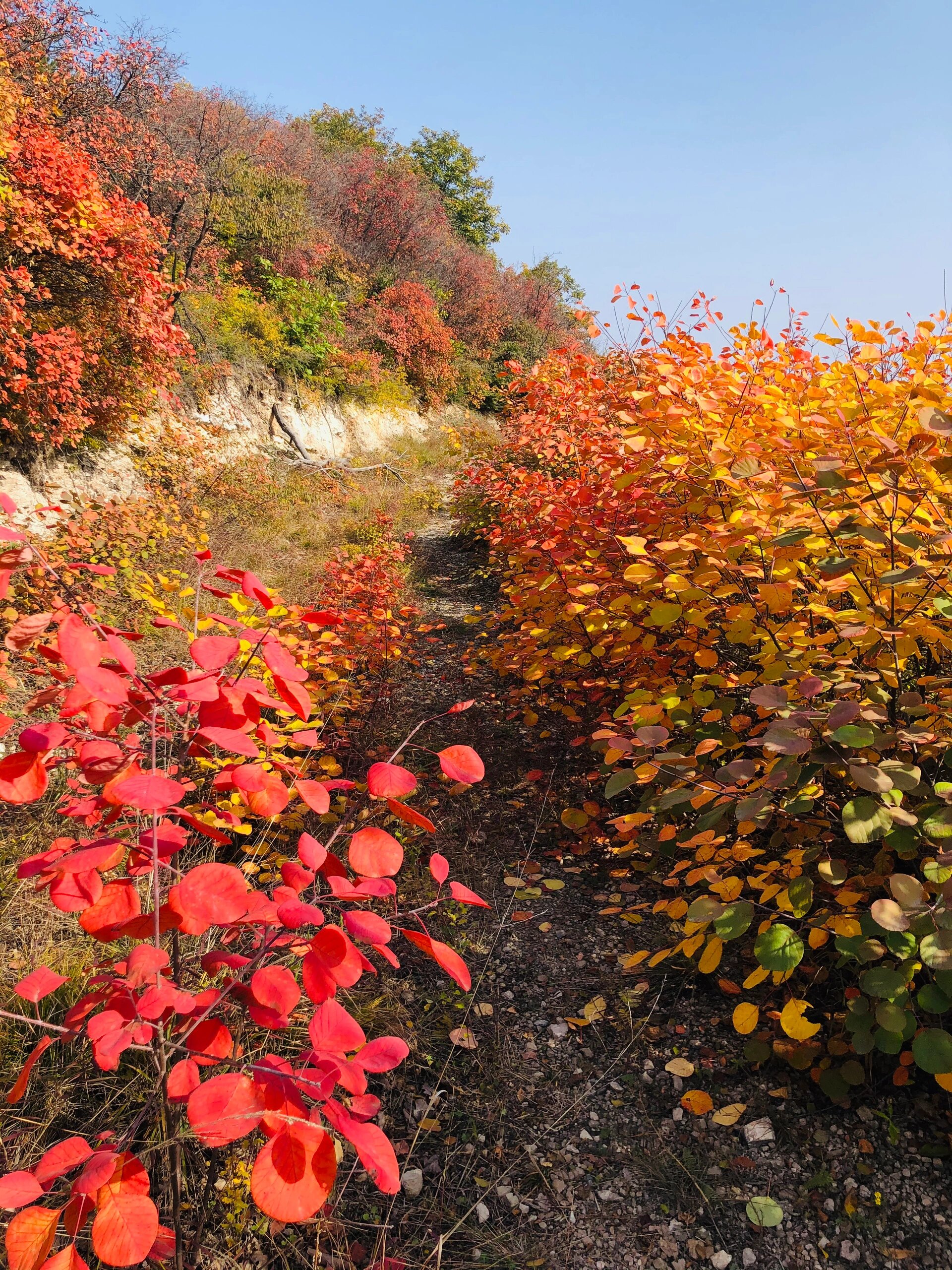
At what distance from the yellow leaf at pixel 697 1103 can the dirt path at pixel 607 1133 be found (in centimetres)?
2

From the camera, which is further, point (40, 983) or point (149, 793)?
point (40, 983)

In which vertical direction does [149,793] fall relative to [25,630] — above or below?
below

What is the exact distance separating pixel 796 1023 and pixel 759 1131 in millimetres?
473

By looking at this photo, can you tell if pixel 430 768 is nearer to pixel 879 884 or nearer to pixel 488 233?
pixel 879 884

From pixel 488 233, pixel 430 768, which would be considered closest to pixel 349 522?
pixel 430 768

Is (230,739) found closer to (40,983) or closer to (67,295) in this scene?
(40,983)

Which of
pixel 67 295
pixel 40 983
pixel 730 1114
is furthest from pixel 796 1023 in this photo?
A: pixel 67 295

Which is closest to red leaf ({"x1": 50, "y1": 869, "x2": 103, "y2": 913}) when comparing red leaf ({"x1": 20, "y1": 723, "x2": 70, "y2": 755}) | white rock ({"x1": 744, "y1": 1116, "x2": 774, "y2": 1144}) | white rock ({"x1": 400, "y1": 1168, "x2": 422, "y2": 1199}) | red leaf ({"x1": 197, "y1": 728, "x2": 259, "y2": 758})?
red leaf ({"x1": 20, "y1": 723, "x2": 70, "y2": 755})

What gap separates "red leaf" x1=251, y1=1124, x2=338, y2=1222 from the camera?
0.78 m

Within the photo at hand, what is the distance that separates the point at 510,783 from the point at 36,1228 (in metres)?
2.72

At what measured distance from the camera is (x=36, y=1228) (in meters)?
0.85

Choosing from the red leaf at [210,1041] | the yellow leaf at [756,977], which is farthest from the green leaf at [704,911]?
the red leaf at [210,1041]

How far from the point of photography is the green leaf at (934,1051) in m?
1.37

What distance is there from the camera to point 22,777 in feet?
2.99
